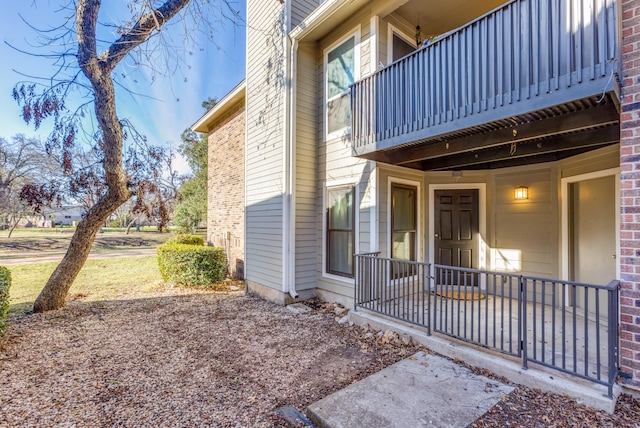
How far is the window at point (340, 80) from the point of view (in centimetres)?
547

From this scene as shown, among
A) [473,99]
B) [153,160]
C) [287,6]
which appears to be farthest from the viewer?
[287,6]

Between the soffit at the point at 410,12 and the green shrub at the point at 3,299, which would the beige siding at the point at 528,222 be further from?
the green shrub at the point at 3,299

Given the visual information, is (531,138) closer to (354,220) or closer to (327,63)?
(354,220)

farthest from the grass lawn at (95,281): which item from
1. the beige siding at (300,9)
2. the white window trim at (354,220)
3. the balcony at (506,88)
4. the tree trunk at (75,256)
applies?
the beige siding at (300,9)

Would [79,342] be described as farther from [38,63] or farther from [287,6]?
[287,6]

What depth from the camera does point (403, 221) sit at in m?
5.44

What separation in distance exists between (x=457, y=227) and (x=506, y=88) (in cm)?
321

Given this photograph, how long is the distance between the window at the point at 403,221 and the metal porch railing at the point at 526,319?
1.64 feet

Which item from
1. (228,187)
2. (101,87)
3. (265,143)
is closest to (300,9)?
(265,143)

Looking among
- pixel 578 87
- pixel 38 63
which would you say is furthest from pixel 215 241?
pixel 578 87

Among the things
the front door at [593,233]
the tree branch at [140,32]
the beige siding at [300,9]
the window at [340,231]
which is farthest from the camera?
the beige siding at [300,9]

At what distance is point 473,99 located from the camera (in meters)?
3.25

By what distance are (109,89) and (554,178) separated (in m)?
7.69

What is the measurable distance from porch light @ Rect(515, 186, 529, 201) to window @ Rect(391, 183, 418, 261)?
1745 mm
